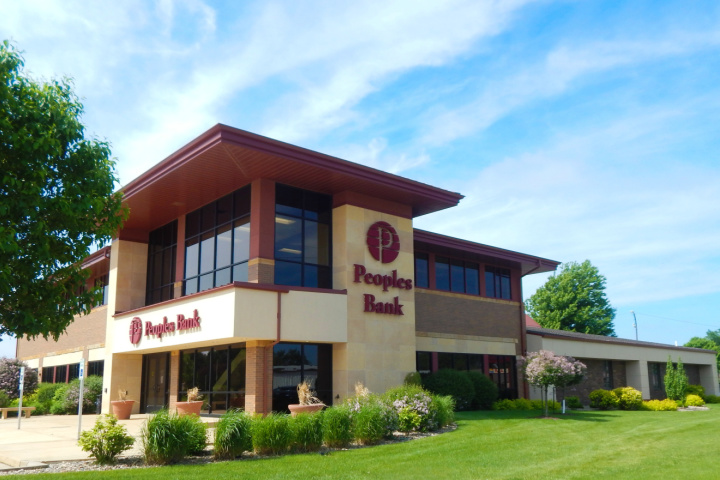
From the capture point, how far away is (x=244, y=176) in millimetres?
23031

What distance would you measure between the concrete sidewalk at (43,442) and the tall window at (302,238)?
230 inches

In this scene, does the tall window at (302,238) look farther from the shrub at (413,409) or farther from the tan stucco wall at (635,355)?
the tan stucco wall at (635,355)

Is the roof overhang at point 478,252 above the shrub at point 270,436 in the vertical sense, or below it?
above

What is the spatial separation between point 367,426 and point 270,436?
9.79 ft

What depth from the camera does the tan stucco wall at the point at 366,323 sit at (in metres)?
23.6

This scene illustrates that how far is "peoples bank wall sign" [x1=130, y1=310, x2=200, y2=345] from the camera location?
22.8 metres

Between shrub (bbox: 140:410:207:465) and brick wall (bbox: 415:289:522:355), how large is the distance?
49.4 ft

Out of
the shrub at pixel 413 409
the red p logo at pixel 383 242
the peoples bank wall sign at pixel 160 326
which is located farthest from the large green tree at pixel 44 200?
the red p logo at pixel 383 242

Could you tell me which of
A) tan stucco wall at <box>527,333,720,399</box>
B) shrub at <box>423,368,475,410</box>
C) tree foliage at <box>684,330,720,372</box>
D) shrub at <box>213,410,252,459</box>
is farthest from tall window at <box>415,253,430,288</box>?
tree foliage at <box>684,330,720,372</box>

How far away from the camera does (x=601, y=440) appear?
18484 millimetres

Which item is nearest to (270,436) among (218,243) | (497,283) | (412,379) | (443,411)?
(443,411)

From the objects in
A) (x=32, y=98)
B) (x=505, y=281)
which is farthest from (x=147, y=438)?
(x=505, y=281)

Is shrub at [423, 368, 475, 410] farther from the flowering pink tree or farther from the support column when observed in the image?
the support column

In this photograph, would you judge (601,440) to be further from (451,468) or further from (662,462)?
(451,468)
